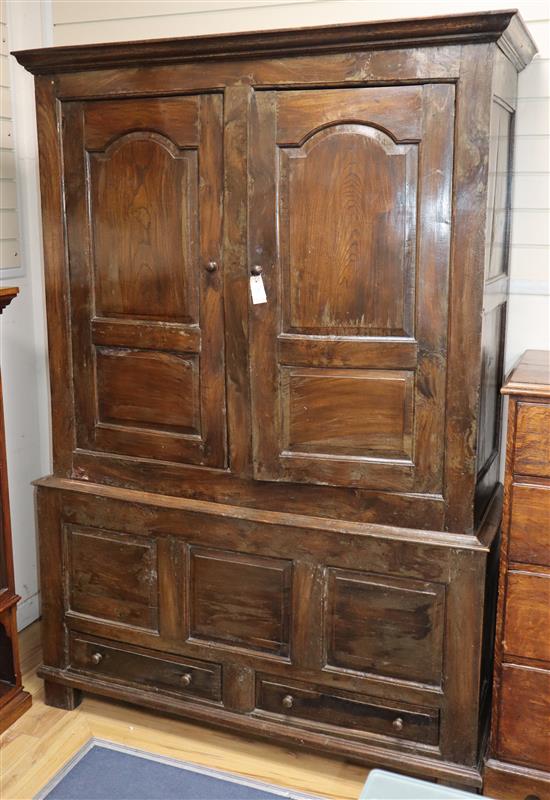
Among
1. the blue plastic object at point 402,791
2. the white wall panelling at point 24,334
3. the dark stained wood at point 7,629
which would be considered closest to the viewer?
the blue plastic object at point 402,791

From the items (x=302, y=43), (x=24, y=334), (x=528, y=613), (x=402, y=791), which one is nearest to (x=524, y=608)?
(x=528, y=613)

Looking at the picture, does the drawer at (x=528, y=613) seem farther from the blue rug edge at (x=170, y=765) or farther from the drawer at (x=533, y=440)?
the blue rug edge at (x=170, y=765)

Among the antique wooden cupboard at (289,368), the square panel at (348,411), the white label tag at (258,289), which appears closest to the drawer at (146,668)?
the antique wooden cupboard at (289,368)

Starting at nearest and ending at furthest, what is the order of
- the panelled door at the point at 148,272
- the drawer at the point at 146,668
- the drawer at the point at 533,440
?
1. the drawer at the point at 533,440
2. the panelled door at the point at 148,272
3. the drawer at the point at 146,668

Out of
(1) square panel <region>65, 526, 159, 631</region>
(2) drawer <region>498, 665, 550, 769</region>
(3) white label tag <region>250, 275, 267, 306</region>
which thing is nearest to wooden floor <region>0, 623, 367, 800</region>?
(1) square panel <region>65, 526, 159, 631</region>

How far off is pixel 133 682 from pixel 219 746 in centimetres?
33

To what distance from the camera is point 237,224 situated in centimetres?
226

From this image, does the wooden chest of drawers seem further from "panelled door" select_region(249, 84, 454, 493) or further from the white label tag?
the white label tag

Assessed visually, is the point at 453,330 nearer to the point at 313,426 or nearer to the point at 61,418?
the point at 313,426

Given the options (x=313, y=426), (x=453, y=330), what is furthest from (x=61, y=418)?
(x=453, y=330)

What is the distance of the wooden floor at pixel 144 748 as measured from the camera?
243 centimetres

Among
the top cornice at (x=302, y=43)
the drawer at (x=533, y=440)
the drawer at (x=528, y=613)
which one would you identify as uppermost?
the top cornice at (x=302, y=43)

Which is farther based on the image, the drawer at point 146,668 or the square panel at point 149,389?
the drawer at point 146,668

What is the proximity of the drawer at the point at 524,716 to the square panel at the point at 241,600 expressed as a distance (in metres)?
0.62
